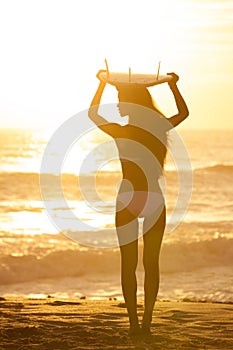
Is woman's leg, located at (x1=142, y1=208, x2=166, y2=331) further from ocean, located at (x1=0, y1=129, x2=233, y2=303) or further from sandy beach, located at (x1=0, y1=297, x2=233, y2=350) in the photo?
ocean, located at (x1=0, y1=129, x2=233, y2=303)

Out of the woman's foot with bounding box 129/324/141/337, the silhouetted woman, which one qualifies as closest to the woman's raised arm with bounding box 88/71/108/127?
the silhouetted woman

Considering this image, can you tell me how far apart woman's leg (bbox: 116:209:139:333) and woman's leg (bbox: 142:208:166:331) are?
0.09m

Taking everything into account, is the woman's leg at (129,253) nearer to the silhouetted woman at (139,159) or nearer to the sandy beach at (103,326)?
the silhouetted woman at (139,159)

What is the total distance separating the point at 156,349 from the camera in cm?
598

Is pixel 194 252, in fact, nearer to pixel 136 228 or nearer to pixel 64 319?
pixel 64 319

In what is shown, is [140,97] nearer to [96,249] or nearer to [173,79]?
[173,79]

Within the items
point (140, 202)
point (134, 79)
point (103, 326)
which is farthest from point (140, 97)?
point (103, 326)

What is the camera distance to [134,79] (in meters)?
6.12

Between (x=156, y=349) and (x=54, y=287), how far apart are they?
8560mm

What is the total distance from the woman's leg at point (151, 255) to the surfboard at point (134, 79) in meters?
1.10

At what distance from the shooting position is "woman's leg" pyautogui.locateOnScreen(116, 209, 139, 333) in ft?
20.5

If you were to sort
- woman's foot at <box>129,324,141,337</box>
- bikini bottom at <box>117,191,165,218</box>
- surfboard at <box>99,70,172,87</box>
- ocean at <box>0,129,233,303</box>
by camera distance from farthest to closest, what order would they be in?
ocean at <box>0,129,233,303</box> < woman's foot at <box>129,324,141,337</box> < bikini bottom at <box>117,191,165,218</box> < surfboard at <box>99,70,172,87</box>

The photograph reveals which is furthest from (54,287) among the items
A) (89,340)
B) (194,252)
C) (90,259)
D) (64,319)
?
(89,340)

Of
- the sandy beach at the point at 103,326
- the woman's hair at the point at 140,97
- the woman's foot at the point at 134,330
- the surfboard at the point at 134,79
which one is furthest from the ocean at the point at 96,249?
the surfboard at the point at 134,79
